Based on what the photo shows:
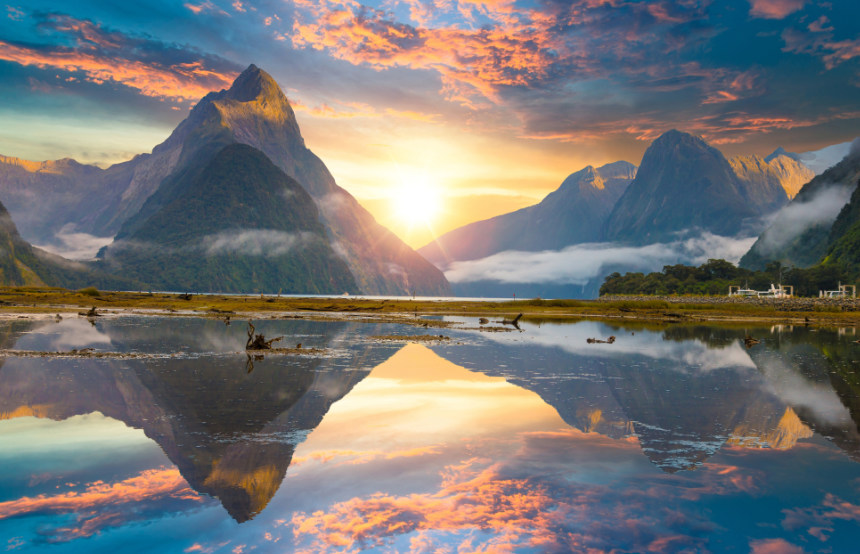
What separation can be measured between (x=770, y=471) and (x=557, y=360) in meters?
27.2

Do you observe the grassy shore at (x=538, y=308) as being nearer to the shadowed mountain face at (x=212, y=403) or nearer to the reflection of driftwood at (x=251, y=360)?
the reflection of driftwood at (x=251, y=360)

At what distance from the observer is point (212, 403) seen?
83.7 ft

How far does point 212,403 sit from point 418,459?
11.6 metres

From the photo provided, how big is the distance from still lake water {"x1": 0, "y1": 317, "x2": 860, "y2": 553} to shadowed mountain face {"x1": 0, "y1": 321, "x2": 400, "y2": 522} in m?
0.13

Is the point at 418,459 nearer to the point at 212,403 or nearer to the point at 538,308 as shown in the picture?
the point at 212,403

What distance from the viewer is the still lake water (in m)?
12.8

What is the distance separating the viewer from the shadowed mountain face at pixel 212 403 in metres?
16.5

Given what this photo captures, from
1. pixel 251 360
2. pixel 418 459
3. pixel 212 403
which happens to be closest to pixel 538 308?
pixel 251 360

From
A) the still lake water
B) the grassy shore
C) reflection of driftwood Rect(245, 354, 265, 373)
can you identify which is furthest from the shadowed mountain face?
the grassy shore

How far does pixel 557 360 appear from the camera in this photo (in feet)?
147

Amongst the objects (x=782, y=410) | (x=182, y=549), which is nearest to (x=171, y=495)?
(x=182, y=549)

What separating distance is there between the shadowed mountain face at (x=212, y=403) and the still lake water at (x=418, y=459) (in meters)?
0.13

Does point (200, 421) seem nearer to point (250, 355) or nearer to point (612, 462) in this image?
point (612, 462)

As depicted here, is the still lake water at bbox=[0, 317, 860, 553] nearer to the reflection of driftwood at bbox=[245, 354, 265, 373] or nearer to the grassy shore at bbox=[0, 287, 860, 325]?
the reflection of driftwood at bbox=[245, 354, 265, 373]
